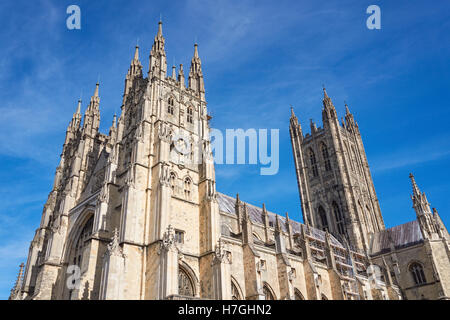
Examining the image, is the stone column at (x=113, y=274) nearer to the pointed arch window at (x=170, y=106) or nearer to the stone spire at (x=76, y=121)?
the pointed arch window at (x=170, y=106)

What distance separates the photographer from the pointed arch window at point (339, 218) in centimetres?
5547

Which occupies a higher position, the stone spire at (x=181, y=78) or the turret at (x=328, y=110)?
the turret at (x=328, y=110)

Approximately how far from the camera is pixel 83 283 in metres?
23.3

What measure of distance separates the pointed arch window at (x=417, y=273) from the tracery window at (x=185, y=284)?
113 feet

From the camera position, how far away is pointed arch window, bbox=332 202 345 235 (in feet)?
182

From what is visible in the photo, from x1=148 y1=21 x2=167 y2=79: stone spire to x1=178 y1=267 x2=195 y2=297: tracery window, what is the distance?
17184mm

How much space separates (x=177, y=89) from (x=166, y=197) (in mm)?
12575

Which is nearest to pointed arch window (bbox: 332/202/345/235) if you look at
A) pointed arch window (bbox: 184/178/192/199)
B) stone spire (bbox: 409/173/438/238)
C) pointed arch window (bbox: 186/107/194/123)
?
stone spire (bbox: 409/173/438/238)

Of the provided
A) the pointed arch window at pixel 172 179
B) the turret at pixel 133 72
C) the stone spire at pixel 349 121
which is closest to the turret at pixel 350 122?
the stone spire at pixel 349 121

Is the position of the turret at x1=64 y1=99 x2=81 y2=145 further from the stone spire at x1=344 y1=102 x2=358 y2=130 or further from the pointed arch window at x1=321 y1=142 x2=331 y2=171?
the stone spire at x1=344 y1=102 x2=358 y2=130

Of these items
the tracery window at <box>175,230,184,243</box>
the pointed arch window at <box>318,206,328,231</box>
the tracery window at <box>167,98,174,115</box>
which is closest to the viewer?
the tracery window at <box>175,230,184,243</box>
